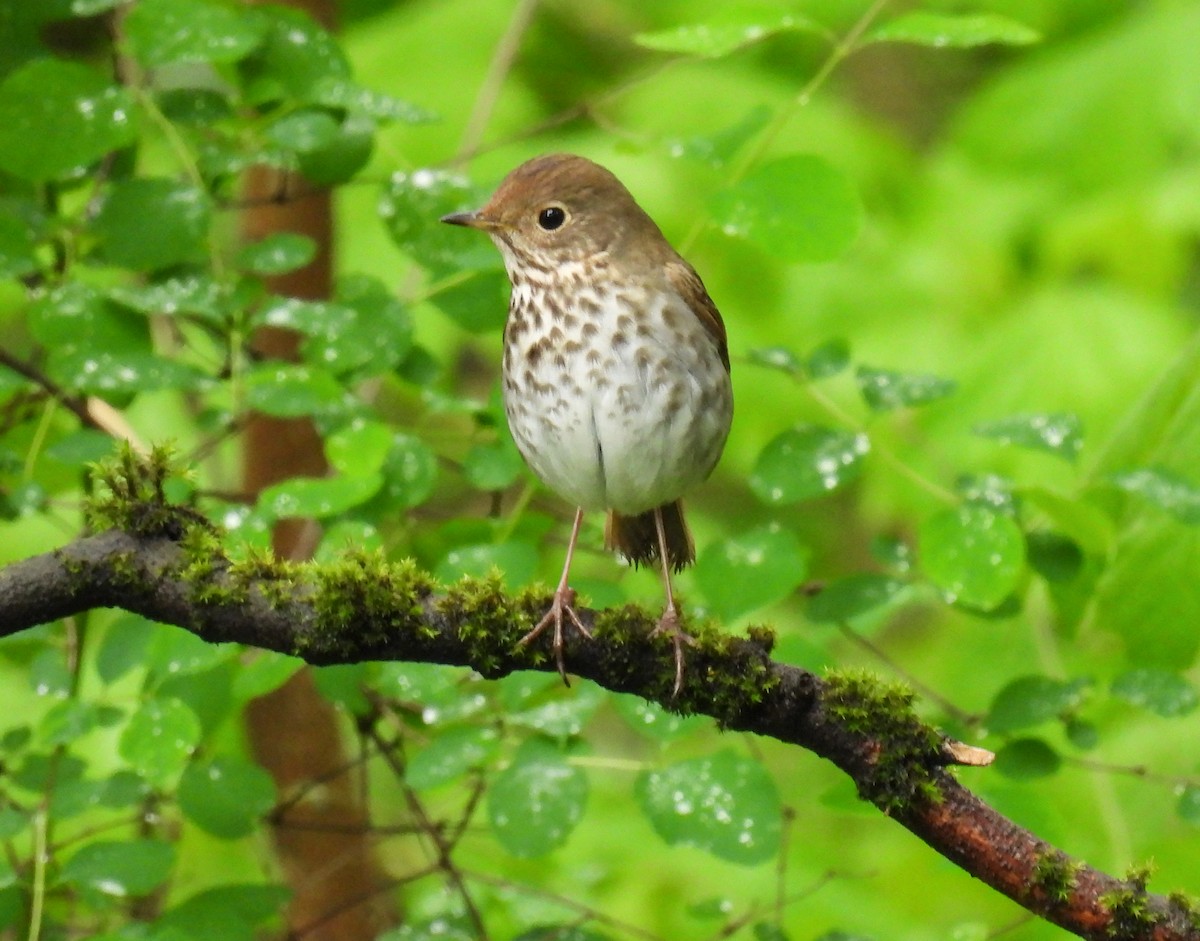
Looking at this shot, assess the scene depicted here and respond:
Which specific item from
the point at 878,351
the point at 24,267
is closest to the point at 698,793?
the point at 24,267

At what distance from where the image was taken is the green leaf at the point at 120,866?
2637 millimetres

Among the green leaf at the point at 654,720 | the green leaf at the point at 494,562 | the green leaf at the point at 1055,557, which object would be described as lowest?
the green leaf at the point at 654,720

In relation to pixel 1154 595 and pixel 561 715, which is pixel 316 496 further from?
pixel 1154 595

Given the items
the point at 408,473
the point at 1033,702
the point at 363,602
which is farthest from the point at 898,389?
the point at 363,602

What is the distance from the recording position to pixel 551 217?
3297mm

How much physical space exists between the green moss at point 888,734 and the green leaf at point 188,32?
70.4 inches

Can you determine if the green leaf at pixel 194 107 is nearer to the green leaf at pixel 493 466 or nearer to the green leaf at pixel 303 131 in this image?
the green leaf at pixel 303 131

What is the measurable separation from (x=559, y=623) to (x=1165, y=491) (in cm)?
128

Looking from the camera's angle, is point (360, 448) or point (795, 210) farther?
point (795, 210)

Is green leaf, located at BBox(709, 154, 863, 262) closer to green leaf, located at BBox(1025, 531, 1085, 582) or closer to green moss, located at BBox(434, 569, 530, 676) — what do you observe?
green leaf, located at BBox(1025, 531, 1085, 582)

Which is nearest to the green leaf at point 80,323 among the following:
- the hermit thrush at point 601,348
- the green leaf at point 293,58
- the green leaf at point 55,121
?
the green leaf at point 55,121

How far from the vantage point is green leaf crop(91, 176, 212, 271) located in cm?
312

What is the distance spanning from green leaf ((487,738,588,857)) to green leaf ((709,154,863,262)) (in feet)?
3.70

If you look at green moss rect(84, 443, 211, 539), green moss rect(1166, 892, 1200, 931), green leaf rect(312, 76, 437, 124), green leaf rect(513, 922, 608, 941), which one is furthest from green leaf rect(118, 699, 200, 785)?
green moss rect(1166, 892, 1200, 931)
